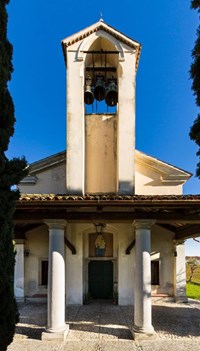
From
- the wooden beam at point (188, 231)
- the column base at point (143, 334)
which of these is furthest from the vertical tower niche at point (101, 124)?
the column base at point (143, 334)

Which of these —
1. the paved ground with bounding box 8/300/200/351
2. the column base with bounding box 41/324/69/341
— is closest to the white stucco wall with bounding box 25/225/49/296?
the paved ground with bounding box 8/300/200/351

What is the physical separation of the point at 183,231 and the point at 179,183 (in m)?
2.44

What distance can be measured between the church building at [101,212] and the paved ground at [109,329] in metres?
0.48

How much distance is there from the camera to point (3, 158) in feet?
17.9

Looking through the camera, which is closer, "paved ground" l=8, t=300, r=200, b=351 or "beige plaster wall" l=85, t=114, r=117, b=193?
"paved ground" l=8, t=300, r=200, b=351

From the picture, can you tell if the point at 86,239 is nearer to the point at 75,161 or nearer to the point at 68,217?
the point at 75,161

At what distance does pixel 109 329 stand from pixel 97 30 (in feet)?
32.5

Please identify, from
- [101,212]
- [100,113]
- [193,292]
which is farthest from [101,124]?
[193,292]

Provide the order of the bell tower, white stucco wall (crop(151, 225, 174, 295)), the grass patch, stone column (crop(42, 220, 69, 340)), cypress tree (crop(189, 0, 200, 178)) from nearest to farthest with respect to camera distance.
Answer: cypress tree (crop(189, 0, 200, 178)), stone column (crop(42, 220, 69, 340)), the bell tower, white stucco wall (crop(151, 225, 174, 295)), the grass patch

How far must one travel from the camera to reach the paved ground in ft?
23.5

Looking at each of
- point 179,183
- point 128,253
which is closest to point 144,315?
point 128,253

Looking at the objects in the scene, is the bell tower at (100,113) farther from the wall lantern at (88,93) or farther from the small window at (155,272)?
the small window at (155,272)

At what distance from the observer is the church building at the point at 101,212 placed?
784 cm

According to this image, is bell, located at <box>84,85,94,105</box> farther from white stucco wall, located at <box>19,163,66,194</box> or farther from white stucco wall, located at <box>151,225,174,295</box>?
white stucco wall, located at <box>151,225,174,295</box>
